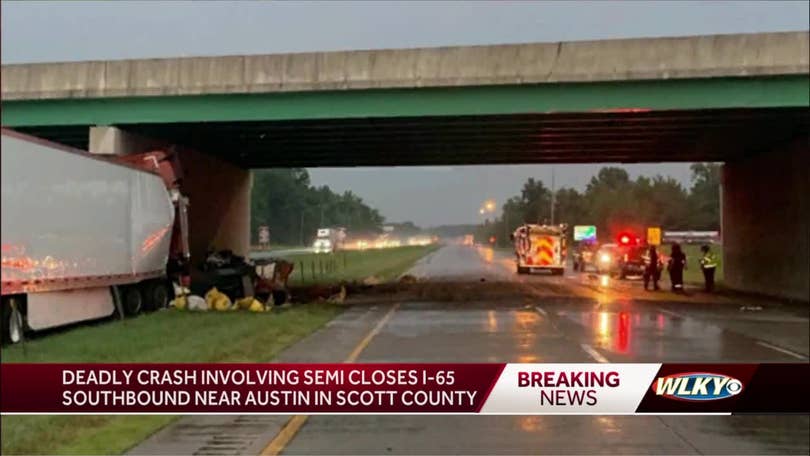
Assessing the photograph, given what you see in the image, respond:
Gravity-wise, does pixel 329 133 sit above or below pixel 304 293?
above

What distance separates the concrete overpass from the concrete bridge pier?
165mm

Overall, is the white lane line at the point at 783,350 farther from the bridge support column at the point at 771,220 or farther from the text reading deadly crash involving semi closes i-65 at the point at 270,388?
the text reading deadly crash involving semi closes i-65 at the point at 270,388

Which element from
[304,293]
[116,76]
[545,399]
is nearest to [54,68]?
[545,399]

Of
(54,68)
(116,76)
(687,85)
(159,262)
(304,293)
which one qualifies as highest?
(687,85)

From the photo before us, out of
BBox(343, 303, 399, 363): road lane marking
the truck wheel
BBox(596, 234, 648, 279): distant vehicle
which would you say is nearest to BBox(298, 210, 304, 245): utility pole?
BBox(343, 303, 399, 363): road lane marking

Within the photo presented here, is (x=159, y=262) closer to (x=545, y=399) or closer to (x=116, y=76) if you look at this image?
(x=545, y=399)

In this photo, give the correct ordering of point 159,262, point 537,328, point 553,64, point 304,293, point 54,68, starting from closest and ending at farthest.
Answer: point 54,68 → point 159,262 → point 537,328 → point 553,64 → point 304,293

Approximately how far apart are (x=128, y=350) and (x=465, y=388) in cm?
609

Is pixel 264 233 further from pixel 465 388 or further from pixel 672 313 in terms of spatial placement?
pixel 672 313

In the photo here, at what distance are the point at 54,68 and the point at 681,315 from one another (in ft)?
60.1

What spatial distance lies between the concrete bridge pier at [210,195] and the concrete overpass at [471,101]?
0.17 meters

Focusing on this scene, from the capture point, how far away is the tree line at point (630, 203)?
764 centimetres

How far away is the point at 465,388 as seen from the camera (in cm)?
284

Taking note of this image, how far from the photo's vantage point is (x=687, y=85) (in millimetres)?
19047
